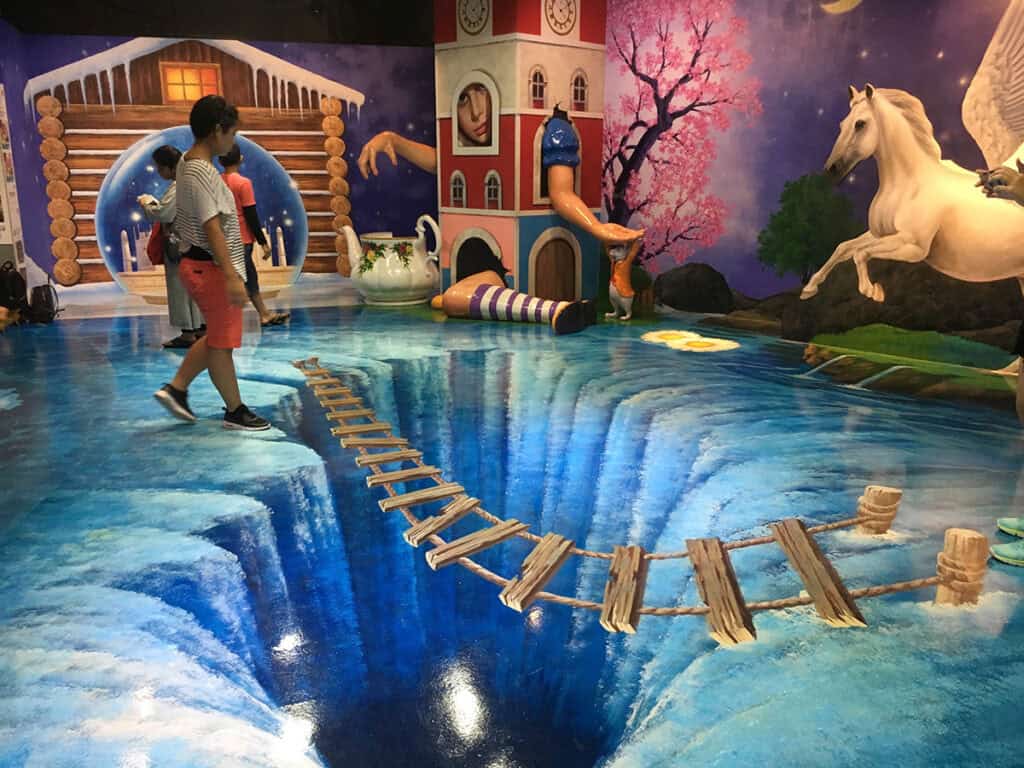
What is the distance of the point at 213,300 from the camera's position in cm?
404

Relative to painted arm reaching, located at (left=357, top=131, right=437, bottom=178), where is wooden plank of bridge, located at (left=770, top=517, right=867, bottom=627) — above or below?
below

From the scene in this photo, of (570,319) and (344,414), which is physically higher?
(570,319)

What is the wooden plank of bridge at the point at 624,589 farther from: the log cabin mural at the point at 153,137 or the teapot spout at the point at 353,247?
the log cabin mural at the point at 153,137

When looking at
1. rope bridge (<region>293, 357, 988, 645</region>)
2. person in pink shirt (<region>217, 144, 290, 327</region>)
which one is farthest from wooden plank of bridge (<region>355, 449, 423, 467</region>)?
person in pink shirt (<region>217, 144, 290, 327</region>)

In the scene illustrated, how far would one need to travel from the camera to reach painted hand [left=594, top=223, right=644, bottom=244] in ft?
23.4

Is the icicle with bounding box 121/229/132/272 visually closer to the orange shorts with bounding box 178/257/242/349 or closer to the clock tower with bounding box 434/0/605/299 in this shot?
the clock tower with bounding box 434/0/605/299

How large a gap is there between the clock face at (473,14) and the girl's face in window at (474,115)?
48cm

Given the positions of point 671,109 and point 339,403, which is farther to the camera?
point 671,109

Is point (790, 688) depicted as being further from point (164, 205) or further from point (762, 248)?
point (762, 248)

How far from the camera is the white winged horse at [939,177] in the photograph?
5.02 metres

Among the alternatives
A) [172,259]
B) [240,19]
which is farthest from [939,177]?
[240,19]

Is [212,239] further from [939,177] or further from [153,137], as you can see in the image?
[153,137]

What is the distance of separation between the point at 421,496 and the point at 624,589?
1.09 metres

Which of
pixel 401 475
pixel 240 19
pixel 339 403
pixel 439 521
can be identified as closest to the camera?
pixel 439 521
